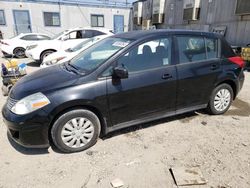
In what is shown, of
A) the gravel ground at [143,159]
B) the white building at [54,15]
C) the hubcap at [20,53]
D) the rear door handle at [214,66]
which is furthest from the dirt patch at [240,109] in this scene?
the white building at [54,15]

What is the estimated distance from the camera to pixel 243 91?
5.78 metres

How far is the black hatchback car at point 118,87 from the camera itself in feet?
8.92

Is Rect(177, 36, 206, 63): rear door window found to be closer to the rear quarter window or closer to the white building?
the rear quarter window

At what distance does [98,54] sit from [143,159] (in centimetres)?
178

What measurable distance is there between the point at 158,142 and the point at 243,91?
3.78m

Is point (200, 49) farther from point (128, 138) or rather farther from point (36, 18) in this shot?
point (36, 18)

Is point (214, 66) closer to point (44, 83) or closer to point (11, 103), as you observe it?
point (44, 83)

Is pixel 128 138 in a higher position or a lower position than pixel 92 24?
lower

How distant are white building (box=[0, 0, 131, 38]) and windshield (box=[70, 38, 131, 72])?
65.6 ft

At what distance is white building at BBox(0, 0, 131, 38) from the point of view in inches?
Result: 787

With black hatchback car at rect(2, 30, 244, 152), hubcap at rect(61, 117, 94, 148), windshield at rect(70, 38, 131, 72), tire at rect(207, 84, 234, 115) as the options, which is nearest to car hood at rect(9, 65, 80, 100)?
black hatchback car at rect(2, 30, 244, 152)

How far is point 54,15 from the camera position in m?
21.7

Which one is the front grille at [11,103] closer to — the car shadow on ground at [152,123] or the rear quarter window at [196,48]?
the car shadow on ground at [152,123]

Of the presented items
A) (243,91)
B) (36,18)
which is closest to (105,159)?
(243,91)
